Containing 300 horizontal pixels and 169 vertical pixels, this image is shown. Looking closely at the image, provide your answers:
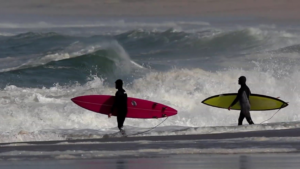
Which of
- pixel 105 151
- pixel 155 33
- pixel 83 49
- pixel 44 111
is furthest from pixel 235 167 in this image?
pixel 155 33

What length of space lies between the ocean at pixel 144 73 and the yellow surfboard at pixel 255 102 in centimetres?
48

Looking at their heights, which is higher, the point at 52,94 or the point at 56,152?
the point at 52,94

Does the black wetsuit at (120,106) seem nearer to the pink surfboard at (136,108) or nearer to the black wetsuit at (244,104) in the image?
the pink surfboard at (136,108)

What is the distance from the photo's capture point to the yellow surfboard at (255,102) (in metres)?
16.5

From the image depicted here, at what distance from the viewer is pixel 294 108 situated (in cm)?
1862

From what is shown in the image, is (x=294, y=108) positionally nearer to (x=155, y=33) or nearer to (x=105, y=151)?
(x=105, y=151)

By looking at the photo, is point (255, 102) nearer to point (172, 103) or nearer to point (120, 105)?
point (120, 105)

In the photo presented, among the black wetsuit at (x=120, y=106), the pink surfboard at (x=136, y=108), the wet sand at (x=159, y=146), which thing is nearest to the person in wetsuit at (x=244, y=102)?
the wet sand at (x=159, y=146)

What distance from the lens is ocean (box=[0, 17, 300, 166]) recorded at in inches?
676

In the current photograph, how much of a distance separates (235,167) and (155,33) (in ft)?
127

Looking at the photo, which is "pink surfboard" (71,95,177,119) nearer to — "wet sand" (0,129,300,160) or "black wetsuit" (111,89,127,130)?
"black wetsuit" (111,89,127,130)

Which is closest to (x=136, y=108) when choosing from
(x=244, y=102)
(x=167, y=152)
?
(x=244, y=102)

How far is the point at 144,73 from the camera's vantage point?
3072cm

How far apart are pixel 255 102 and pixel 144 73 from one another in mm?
14427
